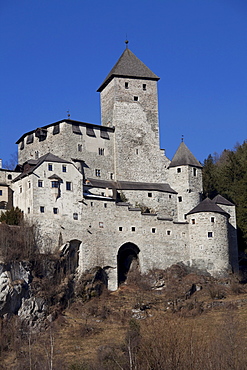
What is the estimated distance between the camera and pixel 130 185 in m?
71.6

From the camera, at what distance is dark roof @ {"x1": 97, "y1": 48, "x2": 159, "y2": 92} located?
250 ft

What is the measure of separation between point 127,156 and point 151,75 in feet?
32.8

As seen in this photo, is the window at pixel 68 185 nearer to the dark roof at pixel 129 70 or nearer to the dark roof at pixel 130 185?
the dark roof at pixel 130 185

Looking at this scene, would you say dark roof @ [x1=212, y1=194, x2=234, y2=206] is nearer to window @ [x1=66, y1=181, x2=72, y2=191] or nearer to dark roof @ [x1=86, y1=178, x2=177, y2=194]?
dark roof @ [x1=86, y1=178, x2=177, y2=194]

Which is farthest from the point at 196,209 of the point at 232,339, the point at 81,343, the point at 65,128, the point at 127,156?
the point at 232,339

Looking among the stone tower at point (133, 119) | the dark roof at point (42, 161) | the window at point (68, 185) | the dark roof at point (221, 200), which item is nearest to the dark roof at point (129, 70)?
the stone tower at point (133, 119)

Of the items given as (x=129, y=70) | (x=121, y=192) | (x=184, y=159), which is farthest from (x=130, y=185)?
(x=129, y=70)

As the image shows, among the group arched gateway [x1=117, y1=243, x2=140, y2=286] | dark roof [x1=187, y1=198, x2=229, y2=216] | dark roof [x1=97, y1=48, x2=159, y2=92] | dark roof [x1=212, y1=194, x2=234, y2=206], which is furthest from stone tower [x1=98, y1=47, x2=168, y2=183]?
arched gateway [x1=117, y1=243, x2=140, y2=286]

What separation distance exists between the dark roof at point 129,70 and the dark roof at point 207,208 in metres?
15.9

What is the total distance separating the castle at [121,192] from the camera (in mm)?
64062

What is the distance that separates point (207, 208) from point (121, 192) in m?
8.51

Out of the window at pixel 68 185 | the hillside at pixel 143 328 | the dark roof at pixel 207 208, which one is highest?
the window at pixel 68 185

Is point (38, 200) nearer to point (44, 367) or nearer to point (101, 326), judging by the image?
point (101, 326)

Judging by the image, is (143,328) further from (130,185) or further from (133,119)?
(133,119)
